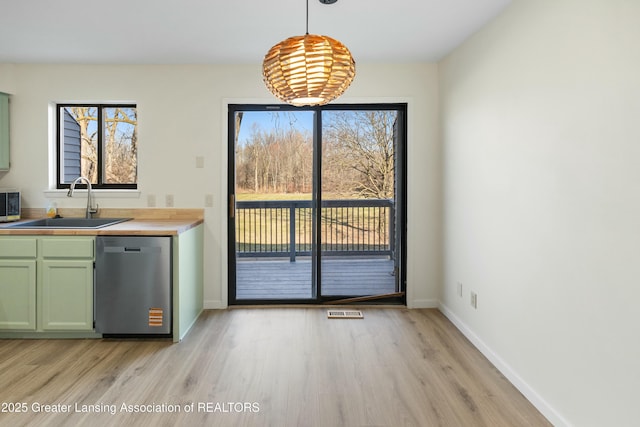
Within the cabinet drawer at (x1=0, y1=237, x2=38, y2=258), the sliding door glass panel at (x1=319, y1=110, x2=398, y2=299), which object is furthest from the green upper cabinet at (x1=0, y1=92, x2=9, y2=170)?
the sliding door glass panel at (x1=319, y1=110, x2=398, y2=299)

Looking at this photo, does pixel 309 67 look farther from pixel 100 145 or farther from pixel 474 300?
pixel 100 145

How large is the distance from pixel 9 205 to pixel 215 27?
2.47 m

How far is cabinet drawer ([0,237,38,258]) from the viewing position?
3.18m

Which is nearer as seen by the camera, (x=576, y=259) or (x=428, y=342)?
(x=576, y=259)

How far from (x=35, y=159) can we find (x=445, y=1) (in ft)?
12.6

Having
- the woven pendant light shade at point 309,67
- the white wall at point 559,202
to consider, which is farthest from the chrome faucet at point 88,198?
the white wall at point 559,202

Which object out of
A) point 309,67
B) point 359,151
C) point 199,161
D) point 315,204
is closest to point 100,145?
point 199,161

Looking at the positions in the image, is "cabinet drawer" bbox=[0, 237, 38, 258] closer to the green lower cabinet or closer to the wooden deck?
the green lower cabinet

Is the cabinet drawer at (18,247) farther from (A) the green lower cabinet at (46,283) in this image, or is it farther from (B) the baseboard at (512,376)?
(B) the baseboard at (512,376)

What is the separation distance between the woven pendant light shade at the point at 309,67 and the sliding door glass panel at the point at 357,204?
7.38 ft

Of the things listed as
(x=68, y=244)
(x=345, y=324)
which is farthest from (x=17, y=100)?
(x=345, y=324)

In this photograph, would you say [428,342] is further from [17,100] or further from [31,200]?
[17,100]

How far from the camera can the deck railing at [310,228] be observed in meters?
4.16

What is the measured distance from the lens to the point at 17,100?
3895mm
